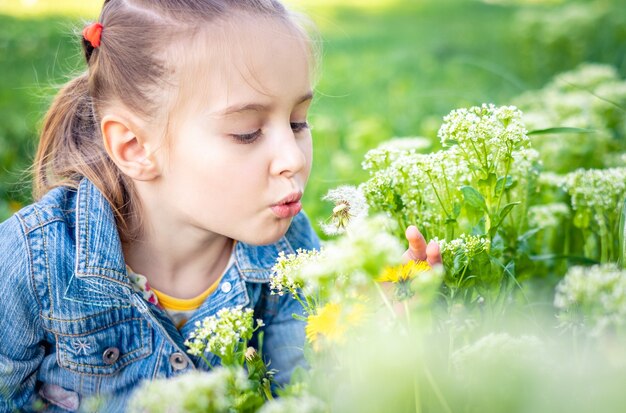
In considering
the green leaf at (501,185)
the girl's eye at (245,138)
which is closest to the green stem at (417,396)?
the green leaf at (501,185)

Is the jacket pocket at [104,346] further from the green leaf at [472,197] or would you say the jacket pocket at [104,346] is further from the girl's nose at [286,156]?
the green leaf at [472,197]

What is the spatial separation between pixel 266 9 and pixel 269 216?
530mm

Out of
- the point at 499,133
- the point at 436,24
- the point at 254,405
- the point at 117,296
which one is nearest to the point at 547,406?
the point at 254,405

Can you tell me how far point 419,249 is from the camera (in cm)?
167

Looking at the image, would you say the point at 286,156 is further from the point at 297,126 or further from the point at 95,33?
the point at 95,33

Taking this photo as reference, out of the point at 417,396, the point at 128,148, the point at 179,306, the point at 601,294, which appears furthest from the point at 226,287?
the point at 601,294

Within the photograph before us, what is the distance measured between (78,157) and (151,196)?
0.25 m

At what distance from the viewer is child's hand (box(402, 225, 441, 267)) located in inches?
61.7

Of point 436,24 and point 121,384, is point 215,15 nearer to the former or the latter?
point 121,384

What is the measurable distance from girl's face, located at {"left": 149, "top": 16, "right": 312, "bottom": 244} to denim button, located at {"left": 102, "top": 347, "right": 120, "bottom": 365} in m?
0.43

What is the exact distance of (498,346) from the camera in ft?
4.02

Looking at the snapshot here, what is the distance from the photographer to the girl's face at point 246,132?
177cm

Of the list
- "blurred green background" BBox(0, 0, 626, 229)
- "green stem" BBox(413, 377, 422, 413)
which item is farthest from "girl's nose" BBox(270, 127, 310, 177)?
"blurred green background" BBox(0, 0, 626, 229)

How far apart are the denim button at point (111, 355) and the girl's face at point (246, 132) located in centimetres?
43
